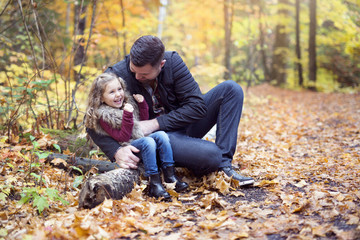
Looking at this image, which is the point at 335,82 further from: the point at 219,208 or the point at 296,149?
the point at 219,208

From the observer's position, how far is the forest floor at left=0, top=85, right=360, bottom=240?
2068mm

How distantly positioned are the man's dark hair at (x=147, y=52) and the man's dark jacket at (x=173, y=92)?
0.32 metres

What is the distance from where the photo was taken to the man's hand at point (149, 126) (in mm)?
3141

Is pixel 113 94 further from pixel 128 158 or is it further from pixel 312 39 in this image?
pixel 312 39

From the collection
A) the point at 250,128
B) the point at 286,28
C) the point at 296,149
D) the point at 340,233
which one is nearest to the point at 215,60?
the point at 286,28

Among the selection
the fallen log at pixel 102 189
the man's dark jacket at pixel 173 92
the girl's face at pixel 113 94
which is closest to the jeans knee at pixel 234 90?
the man's dark jacket at pixel 173 92

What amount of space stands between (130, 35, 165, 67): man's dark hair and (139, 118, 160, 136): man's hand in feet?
2.08

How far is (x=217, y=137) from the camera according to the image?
10.4ft

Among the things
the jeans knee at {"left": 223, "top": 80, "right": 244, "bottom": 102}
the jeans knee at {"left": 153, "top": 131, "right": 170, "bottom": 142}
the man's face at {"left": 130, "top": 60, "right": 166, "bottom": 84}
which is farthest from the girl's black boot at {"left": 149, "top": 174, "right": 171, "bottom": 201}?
the jeans knee at {"left": 223, "top": 80, "right": 244, "bottom": 102}

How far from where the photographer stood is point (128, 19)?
10.1 metres

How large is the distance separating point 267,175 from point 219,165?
1.97ft

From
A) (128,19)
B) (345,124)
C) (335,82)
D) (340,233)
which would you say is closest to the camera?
(340,233)

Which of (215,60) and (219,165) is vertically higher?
(215,60)

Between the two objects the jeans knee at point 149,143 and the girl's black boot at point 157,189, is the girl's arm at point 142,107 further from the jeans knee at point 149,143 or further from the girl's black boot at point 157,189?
the girl's black boot at point 157,189
